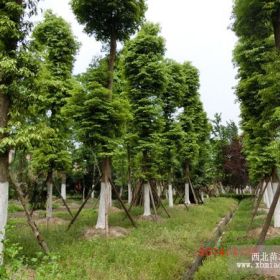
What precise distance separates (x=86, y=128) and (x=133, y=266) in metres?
7.17

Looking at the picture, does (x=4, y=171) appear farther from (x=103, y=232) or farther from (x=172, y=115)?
(x=172, y=115)

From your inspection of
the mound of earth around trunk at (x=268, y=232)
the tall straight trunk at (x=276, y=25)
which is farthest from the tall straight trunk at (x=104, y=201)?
the tall straight trunk at (x=276, y=25)

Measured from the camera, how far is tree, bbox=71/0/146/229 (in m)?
15.1

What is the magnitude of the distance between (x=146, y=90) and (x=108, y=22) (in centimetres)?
490

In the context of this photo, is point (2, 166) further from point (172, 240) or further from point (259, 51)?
point (259, 51)

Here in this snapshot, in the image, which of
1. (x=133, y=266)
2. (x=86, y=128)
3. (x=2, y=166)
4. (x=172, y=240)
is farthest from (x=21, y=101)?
(x=172, y=240)

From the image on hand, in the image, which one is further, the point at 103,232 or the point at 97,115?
the point at 97,115

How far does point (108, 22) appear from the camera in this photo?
1627 centimetres

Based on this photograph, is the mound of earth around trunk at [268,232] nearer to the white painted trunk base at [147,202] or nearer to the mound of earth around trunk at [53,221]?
the white painted trunk base at [147,202]

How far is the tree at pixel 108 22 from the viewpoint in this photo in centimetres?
1513

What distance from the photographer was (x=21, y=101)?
9664 mm

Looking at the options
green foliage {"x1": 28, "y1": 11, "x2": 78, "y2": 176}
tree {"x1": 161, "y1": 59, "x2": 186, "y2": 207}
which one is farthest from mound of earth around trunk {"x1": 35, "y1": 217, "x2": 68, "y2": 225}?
tree {"x1": 161, "y1": 59, "x2": 186, "y2": 207}

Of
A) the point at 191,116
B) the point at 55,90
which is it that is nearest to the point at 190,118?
the point at 191,116

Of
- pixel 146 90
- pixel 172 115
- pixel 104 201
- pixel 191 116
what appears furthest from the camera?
pixel 191 116
